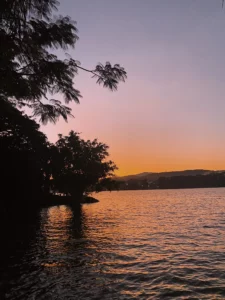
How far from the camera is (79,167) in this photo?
3031 inches

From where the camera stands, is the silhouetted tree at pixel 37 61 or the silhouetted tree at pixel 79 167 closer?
the silhouetted tree at pixel 37 61

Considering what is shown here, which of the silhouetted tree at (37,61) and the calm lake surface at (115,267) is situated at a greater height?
the silhouetted tree at (37,61)

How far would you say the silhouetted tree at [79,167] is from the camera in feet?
246

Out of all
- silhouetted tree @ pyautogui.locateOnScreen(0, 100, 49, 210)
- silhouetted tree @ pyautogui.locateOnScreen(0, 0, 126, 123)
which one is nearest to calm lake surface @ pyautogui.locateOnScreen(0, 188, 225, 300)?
silhouetted tree @ pyautogui.locateOnScreen(0, 0, 126, 123)

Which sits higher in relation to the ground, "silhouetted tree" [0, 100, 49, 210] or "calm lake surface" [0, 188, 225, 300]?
"silhouetted tree" [0, 100, 49, 210]

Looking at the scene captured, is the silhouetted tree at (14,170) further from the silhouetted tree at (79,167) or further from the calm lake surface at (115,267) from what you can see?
the silhouetted tree at (79,167)

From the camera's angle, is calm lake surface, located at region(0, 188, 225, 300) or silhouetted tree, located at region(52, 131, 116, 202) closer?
calm lake surface, located at region(0, 188, 225, 300)

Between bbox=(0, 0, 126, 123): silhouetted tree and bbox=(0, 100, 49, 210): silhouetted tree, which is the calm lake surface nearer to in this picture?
bbox=(0, 0, 126, 123): silhouetted tree

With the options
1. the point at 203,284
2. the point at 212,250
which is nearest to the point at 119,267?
the point at 203,284

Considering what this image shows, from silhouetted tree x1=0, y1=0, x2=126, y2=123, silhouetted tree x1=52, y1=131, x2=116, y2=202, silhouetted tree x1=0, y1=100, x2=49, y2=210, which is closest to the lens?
silhouetted tree x1=0, y1=0, x2=126, y2=123

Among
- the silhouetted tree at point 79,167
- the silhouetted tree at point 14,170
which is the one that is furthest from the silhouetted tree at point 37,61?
the silhouetted tree at point 79,167

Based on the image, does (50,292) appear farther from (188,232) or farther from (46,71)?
(188,232)

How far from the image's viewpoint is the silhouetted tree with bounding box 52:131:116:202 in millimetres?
74938

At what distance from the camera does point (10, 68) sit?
26.8ft
